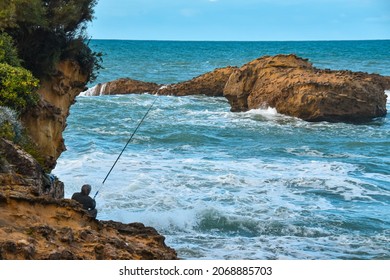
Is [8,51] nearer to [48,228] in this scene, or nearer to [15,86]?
[15,86]

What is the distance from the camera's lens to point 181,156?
70.5 feet

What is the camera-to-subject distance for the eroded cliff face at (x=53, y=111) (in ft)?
39.5

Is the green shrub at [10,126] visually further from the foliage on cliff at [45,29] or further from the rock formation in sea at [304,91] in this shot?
the rock formation in sea at [304,91]

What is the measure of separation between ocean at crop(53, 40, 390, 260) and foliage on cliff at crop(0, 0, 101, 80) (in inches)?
122

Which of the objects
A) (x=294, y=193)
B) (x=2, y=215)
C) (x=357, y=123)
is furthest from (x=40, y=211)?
(x=357, y=123)

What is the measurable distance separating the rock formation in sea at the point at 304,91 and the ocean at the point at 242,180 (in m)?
0.53

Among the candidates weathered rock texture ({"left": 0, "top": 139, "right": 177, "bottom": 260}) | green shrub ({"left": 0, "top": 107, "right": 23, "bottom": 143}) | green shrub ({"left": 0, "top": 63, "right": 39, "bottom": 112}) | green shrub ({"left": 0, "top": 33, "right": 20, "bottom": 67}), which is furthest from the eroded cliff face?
weathered rock texture ({"left": 0, "top": 139, "right": 177, "bottom": 260})

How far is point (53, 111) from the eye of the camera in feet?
41.6

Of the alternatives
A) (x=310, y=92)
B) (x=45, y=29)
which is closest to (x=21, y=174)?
(x=45, y=29)

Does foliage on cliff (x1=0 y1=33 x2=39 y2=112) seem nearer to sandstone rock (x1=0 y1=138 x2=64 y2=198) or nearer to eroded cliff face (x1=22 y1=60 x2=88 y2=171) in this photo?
eroded cliff face (x1=22 y1=60 x2=88 y2=171)

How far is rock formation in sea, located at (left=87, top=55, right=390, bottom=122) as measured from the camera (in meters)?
28.5

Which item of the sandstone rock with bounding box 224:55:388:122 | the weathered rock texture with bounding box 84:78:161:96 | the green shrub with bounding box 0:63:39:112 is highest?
the green shrub with bounding box 0:63:39:112
